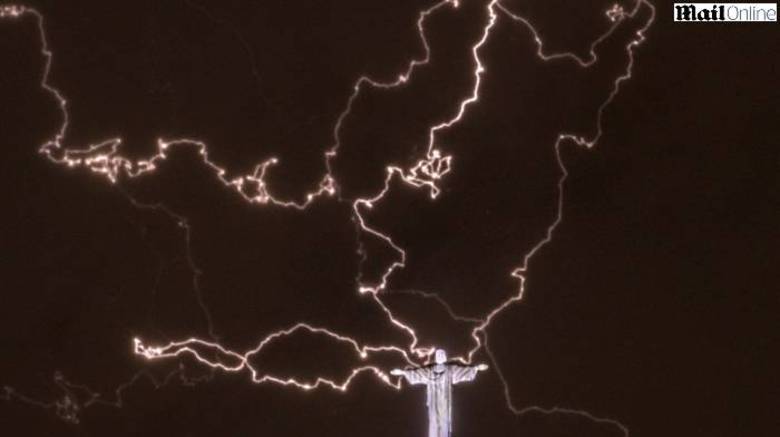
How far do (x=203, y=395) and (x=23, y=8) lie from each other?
141 centimetres

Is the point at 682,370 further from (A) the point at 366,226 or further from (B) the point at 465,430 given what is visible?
(A) the point at 366,226

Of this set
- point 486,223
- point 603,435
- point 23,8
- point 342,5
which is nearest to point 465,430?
point 603,435

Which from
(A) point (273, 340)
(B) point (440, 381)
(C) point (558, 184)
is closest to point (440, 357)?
(B) point (440, 381)

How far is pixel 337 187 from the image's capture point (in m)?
3.57

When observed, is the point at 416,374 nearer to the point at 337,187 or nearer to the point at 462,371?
the point at 462,371

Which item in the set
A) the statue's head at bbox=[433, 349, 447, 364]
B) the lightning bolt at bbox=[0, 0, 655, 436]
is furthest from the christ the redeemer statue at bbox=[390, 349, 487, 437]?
the lightning bolt at bbox=[0, 0, 655, 436]

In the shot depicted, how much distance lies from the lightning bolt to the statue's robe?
0.81 ft

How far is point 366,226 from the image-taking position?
11.7ft

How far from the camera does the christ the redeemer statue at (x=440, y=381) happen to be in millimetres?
3270

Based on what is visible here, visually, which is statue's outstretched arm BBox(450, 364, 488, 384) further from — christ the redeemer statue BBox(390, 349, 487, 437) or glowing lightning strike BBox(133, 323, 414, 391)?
glowing lightning strike BBox(133, 323, 414, 391)

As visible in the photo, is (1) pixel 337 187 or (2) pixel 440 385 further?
(1) pixel 337 187

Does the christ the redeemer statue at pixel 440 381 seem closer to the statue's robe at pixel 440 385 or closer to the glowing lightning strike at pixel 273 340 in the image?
the statue's robe at pixel 440 385

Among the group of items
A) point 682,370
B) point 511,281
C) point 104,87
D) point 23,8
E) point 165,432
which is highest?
point 23,8

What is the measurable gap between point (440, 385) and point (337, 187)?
0.76 meters
